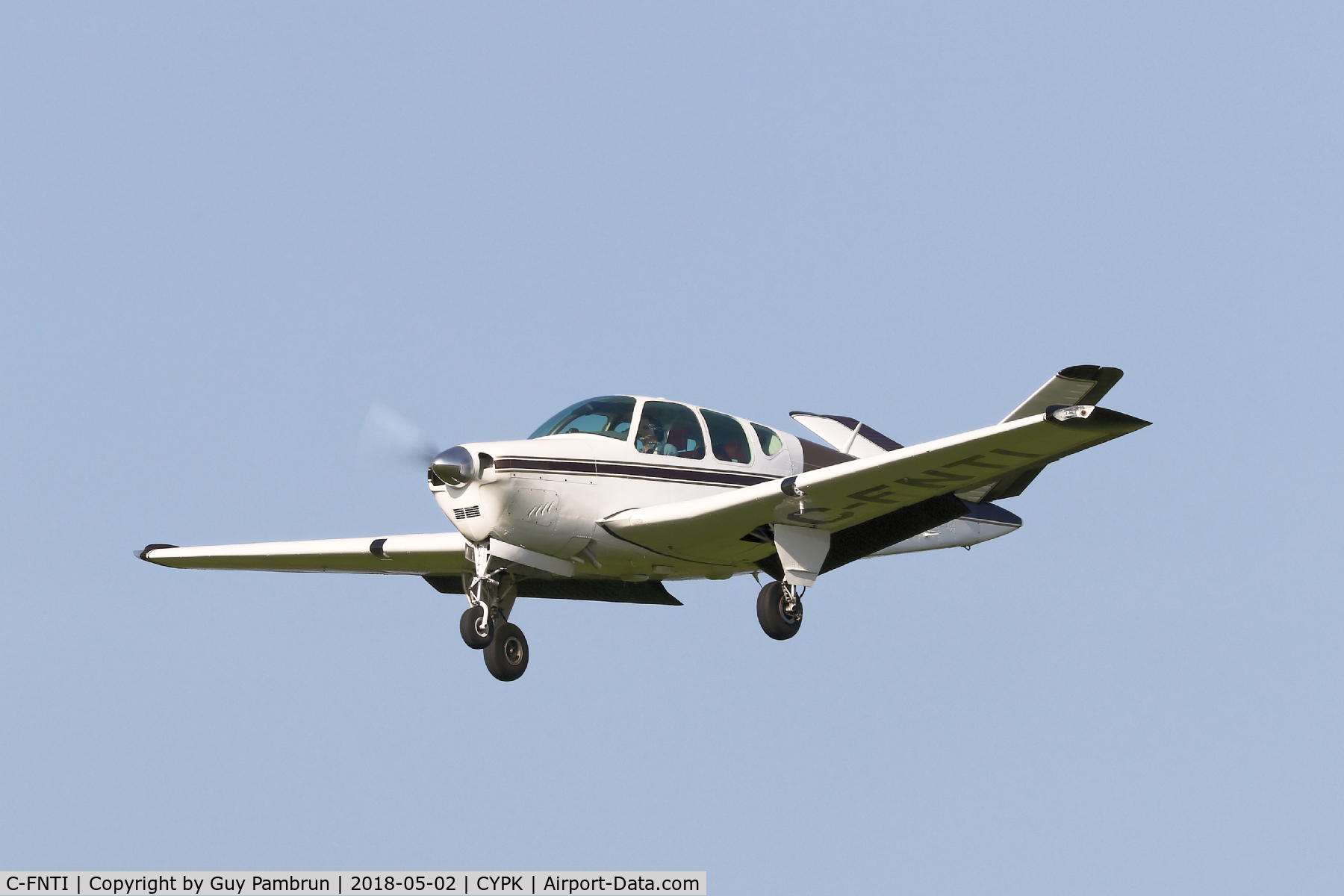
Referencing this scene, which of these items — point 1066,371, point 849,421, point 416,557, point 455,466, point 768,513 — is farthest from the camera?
point 849,421

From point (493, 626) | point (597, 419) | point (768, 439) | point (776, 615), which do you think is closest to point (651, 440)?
point (597, 419)

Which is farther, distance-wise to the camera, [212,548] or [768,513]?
[212,548]

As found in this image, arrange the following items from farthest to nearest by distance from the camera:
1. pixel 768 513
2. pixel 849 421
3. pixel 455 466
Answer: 1. pixel 849 421
2. pixel 768 513
3. pixel 455 466

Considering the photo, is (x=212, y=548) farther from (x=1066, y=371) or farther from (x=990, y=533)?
(x=1066, y=371)

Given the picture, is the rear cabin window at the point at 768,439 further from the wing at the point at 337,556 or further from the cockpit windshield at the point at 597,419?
the wing at the point at 337,556

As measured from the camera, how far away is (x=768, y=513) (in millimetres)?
17328

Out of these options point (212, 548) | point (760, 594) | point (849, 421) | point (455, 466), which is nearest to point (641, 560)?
point (760, 594)

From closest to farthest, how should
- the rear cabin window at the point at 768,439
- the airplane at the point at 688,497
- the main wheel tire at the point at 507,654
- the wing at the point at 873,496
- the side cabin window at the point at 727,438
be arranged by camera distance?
the wing at the point at 873,496
the airplane at the point at 688,497
the main wheel tire at the point at 507,654
the side cabin window at the point at 727,438
the rear cabin window at the point at 768,439

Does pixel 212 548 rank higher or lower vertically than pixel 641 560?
higher

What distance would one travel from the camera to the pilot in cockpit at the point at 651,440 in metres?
17.4

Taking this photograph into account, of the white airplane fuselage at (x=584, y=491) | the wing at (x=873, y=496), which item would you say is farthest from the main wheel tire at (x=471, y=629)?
the wing at (x=873, y=496)

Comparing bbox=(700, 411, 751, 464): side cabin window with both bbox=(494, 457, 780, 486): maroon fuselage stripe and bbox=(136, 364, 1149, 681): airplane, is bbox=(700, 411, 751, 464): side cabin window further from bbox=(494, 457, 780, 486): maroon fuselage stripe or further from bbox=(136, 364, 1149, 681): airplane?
bbox=(494, 457, 780, 486): maroon fuselage stripe

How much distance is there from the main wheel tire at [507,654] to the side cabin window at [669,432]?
255cm

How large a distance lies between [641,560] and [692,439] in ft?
4.92
